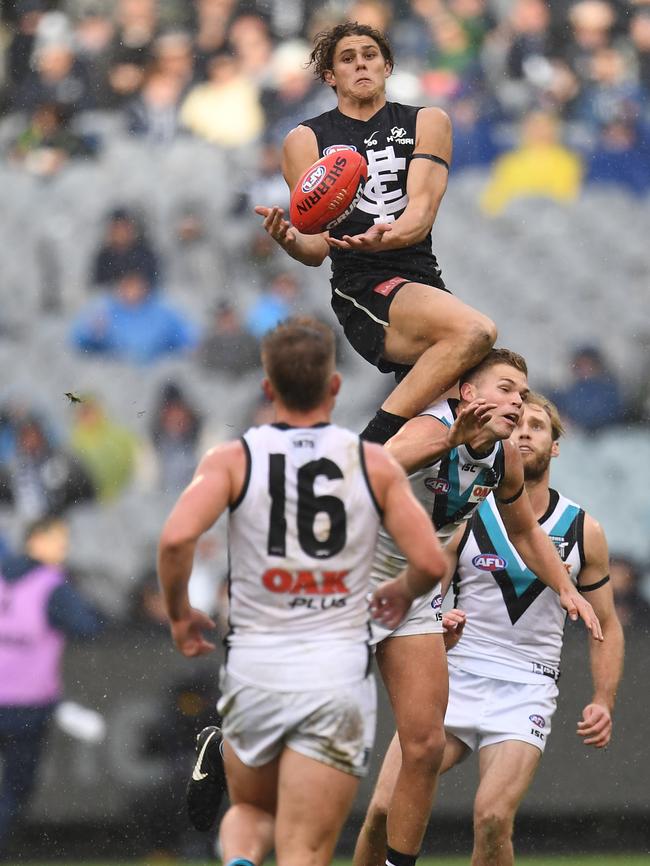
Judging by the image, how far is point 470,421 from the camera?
4879 millimetres

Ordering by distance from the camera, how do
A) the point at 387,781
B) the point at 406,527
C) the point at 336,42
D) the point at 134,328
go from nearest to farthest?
1. the point at 406,527
2. the point at 336,42
3. the point at 387,781
4. the point at 134,328

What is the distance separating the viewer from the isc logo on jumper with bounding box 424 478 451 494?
539cm

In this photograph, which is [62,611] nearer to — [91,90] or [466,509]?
[91,90]

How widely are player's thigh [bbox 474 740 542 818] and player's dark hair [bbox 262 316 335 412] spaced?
2.40 metres

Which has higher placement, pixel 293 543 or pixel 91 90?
pixel 91 90

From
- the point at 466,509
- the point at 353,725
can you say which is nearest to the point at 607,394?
the point at 466,509

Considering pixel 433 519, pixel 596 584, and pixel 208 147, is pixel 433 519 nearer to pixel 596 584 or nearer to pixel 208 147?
pixel 596 584

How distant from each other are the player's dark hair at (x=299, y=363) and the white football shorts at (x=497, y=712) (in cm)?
249

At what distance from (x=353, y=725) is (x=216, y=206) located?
275 inches

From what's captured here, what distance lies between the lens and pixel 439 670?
532 centimetres

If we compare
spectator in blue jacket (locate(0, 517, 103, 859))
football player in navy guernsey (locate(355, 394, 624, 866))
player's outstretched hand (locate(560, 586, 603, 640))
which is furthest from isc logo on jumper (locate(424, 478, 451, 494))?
spectator in blue jacket (locate(0, 517, 103, 859))

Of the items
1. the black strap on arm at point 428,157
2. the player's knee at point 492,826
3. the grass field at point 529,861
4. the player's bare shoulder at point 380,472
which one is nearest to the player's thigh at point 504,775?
the player's knee at point 492,826

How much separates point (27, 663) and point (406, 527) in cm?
586

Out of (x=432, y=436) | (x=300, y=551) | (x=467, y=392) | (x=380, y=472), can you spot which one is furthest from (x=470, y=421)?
(x=300, y=551)
